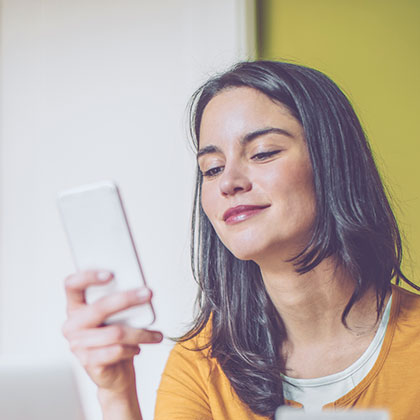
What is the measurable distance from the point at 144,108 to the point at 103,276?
1218 mm

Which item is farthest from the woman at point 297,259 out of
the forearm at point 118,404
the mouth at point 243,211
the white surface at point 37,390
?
the white surface at point 37,390

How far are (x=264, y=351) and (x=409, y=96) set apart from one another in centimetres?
89

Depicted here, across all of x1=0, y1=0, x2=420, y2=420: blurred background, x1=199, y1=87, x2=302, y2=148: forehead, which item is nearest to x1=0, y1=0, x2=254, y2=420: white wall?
x1=0, y1=0, x2=420, y2=420: blurred background

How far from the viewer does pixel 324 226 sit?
1082 mm

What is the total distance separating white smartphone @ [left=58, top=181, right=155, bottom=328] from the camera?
0.77 metres

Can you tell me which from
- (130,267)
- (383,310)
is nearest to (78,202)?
(130,267)

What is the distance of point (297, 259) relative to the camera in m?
1.09

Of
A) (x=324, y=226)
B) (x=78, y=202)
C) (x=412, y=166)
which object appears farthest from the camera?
(x=412, y=166)

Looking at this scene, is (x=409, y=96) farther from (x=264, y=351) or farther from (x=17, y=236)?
(x=17, y=236)

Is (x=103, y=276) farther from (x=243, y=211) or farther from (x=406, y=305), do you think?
(x=406, y=305)

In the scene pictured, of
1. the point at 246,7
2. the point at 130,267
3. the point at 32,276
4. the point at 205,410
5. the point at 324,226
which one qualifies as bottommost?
the point at 32,276

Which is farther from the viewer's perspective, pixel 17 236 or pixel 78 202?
pixel 17 236

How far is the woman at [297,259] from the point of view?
1.03 metres

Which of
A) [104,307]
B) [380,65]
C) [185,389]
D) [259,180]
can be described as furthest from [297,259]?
[380,65]
